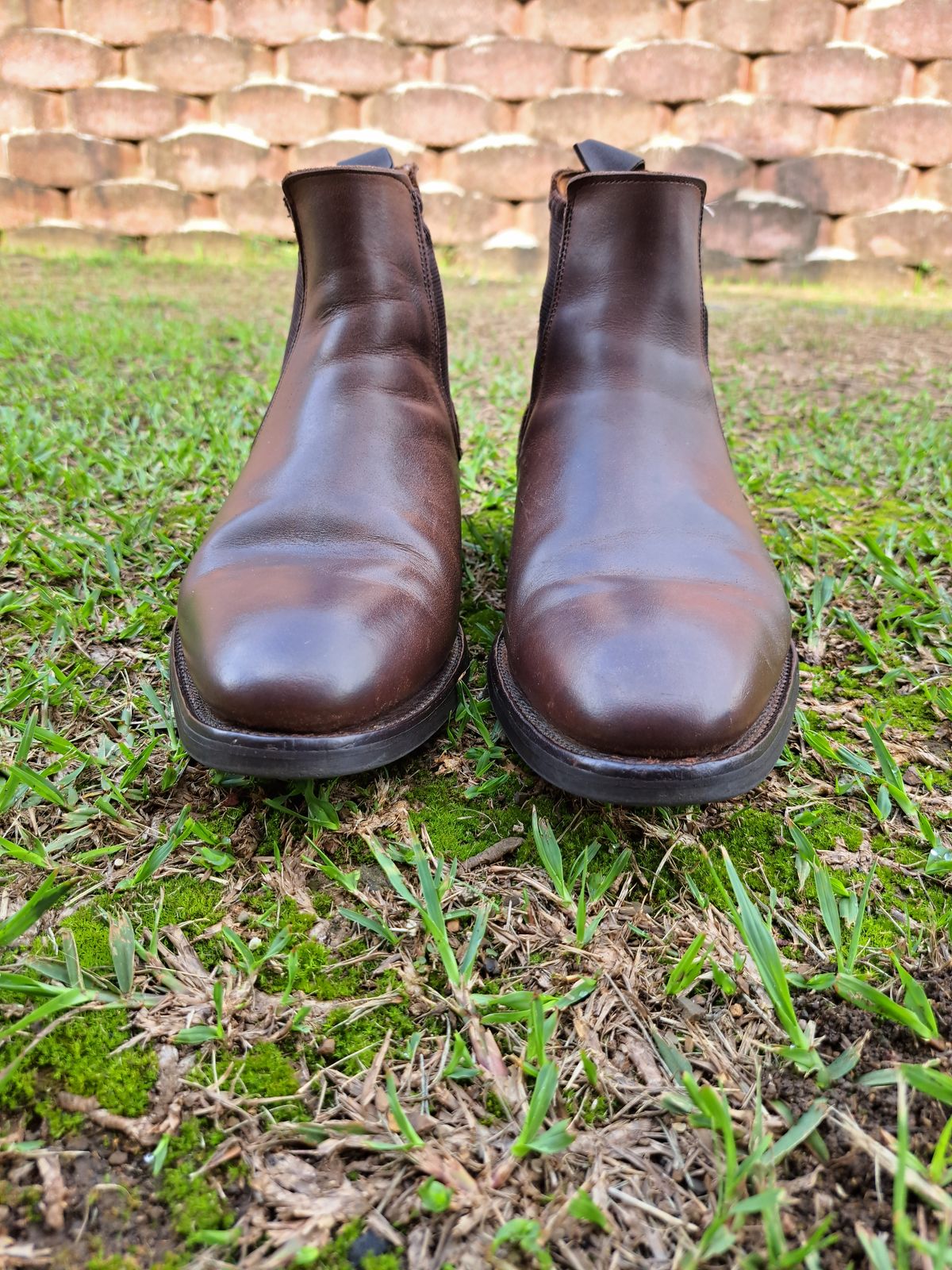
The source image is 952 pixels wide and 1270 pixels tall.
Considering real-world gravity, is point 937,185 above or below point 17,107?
below

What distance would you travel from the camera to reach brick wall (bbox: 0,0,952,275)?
5.81 meters

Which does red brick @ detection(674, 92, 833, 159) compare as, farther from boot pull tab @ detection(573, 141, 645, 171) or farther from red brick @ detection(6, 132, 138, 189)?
boot pull tab @ detection(573, 141, 645, 171)

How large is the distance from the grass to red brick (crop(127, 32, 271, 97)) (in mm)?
5941

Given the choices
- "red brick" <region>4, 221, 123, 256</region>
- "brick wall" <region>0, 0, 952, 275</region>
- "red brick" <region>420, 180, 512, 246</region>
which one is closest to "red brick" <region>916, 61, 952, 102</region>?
"brick wall" <region>0, 0, 952, 275</region>

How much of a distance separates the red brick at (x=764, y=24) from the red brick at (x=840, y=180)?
72cm

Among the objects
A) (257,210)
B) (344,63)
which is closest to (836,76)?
(344,63)

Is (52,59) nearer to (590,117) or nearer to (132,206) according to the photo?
(132,206)

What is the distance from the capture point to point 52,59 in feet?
19.1

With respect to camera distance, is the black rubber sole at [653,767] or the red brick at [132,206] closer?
the black rubber sole at [653,767]

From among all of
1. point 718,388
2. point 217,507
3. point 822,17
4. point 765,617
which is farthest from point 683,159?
point 765,617

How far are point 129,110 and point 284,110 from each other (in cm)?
108

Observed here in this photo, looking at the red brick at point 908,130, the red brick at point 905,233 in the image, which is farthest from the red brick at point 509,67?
the red brick at point 905,233

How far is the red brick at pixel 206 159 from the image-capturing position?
238 inches

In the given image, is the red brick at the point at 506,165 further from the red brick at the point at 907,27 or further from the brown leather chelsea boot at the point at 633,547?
the brown leather chelsea boot at the point at 633,547
